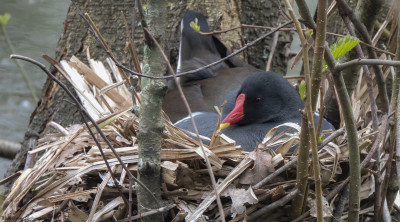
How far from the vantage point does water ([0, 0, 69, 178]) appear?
12.2 ft

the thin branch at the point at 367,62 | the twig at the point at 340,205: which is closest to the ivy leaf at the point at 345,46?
the thin branch at the point at 367,62

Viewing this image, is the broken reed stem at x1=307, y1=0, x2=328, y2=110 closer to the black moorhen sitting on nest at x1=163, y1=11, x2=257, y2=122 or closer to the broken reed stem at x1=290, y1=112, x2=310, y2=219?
the broken reed stem at x1=290, y1=112, x2=310, y2=219

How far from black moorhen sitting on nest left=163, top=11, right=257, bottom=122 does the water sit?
136cm

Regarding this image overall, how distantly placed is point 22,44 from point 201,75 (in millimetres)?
1488

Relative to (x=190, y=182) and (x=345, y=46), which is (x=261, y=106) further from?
(x=345, y=46)

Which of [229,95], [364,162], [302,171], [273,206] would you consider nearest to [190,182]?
[273,206]

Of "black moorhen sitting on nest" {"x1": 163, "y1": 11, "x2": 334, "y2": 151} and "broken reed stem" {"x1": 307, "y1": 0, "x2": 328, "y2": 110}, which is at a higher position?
"broken reed stem" {"x1": 307, "y1": 0, "x2": 328, "y2": 110}

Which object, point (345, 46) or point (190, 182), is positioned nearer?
point (345, 46)

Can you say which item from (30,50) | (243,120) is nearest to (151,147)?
(243,120)

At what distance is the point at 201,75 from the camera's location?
8.81 ft

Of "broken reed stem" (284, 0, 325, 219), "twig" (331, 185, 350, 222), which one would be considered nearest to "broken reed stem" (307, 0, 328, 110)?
"broken reed stem" (284, 0, 325, 219)

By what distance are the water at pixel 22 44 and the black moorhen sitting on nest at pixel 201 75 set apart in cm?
136

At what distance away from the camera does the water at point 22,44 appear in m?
3.71

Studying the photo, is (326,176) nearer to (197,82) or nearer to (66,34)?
(197,82)
